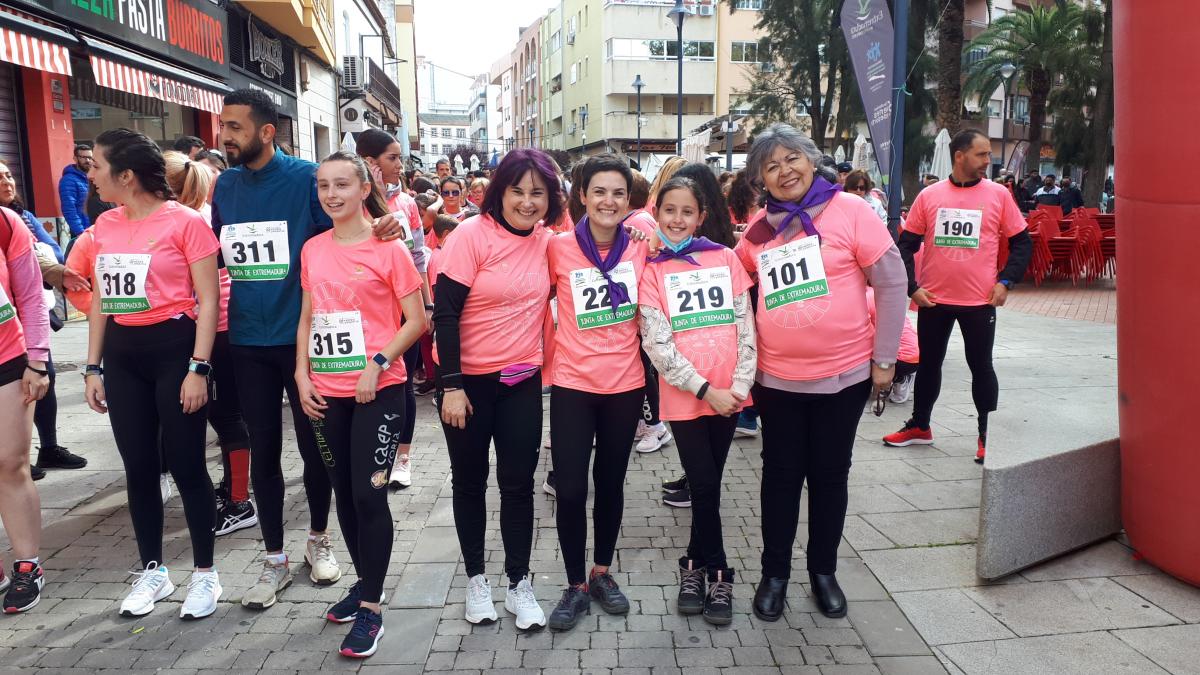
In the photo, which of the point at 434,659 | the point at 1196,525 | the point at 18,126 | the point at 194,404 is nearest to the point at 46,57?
the point at 18,126

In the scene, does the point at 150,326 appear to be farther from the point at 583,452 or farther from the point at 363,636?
the point at 583,452

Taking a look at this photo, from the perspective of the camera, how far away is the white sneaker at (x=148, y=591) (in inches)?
139

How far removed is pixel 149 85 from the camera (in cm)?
1188

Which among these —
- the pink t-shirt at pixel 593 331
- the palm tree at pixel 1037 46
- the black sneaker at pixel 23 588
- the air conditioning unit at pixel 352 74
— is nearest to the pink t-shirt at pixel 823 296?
the pink t-shirt at pixel 593 331

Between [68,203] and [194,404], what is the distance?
26.8 feet

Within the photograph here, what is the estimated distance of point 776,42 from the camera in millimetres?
31062

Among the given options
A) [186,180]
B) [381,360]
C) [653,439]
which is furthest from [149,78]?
[381,360]

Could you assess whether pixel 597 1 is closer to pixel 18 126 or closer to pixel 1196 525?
pixel 18 126

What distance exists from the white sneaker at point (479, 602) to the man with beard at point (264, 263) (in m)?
0.78

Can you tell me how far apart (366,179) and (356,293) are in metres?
0.46

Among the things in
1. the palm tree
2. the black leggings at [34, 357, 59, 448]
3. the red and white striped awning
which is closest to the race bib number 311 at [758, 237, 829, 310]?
the black leggings at [34, 357, 59, 448]

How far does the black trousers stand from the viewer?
11.4 ft

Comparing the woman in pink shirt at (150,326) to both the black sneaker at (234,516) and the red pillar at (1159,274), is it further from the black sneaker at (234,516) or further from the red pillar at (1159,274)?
the red pillar at (1159,274)

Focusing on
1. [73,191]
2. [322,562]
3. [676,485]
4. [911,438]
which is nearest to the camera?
[322,562]
